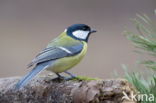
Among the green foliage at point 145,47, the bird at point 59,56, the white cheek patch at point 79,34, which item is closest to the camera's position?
the green foliage at point 145,47

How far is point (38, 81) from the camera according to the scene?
2164 millimetres

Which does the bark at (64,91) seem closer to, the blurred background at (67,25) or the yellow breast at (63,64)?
the yellow breast at (63,64)

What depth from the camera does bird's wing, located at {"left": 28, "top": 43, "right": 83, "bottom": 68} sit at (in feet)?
7.75

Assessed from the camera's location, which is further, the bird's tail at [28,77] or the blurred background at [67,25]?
the blurred background at [67,25]

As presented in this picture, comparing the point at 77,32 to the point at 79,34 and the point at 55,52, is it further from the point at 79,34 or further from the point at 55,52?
the point at 55,52

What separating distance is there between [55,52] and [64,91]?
41 centimetres

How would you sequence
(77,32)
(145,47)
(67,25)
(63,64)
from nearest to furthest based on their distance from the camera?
(145,47), (63,64), (77,32), (67,25)

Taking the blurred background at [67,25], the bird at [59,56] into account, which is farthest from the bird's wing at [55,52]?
the blurred background at [67,25]

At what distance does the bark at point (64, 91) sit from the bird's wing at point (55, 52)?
0.52ft

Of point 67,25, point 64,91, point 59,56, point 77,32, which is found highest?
point 67,25

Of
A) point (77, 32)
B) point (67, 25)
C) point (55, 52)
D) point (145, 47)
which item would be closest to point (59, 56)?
point (55, 52)

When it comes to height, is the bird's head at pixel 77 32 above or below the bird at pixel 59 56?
above

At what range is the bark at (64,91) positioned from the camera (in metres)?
1.88

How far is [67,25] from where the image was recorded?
6.26m
